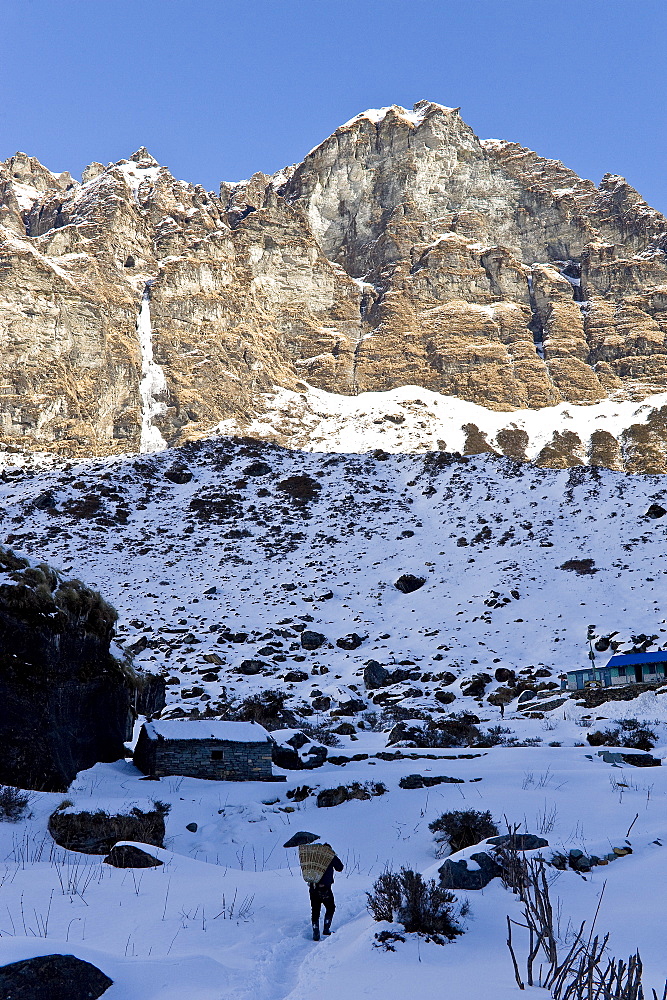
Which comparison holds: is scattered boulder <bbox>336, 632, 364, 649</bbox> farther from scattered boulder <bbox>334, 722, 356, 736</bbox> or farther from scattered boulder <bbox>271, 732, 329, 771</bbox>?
scattered boulder <bbox>271, 732, 329, 771</bbox>

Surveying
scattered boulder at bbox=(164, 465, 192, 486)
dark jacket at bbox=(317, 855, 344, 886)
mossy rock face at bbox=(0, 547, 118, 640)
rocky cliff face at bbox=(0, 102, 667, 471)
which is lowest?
dark jacket at bbox=(317, 855, 344, 886)

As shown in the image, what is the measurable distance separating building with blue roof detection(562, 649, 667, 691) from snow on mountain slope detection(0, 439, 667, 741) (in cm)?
150

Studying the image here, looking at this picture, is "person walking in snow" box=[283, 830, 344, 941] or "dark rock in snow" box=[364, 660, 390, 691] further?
"dark rock in snow" box=[364, 660, 390, 691]

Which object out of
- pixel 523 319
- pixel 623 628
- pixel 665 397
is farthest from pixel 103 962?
pixel 523 319

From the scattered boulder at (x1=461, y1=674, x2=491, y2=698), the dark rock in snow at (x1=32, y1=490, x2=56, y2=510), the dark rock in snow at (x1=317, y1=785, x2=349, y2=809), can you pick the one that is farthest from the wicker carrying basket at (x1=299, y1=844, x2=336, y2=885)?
the dark rock in snow at (x1=32, y1=490, x2=56, y2=510)

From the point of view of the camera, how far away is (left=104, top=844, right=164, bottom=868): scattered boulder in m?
8.81

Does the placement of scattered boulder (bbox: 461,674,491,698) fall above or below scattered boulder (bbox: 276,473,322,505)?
below

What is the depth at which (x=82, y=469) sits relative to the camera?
61750 millimetres

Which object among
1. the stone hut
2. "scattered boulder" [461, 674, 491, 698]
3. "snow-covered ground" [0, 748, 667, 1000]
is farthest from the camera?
"scattered boulder" [461, 674, 491, 698]

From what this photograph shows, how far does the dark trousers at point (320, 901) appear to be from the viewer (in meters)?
6.82

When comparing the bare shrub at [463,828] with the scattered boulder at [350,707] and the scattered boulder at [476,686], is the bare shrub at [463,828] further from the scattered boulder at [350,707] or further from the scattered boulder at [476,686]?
the scattered boulder at [476,686]

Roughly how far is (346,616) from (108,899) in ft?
98.4

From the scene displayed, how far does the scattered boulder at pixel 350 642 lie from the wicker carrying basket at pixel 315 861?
87.2 feet

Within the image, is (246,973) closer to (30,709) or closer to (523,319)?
(30,709)
